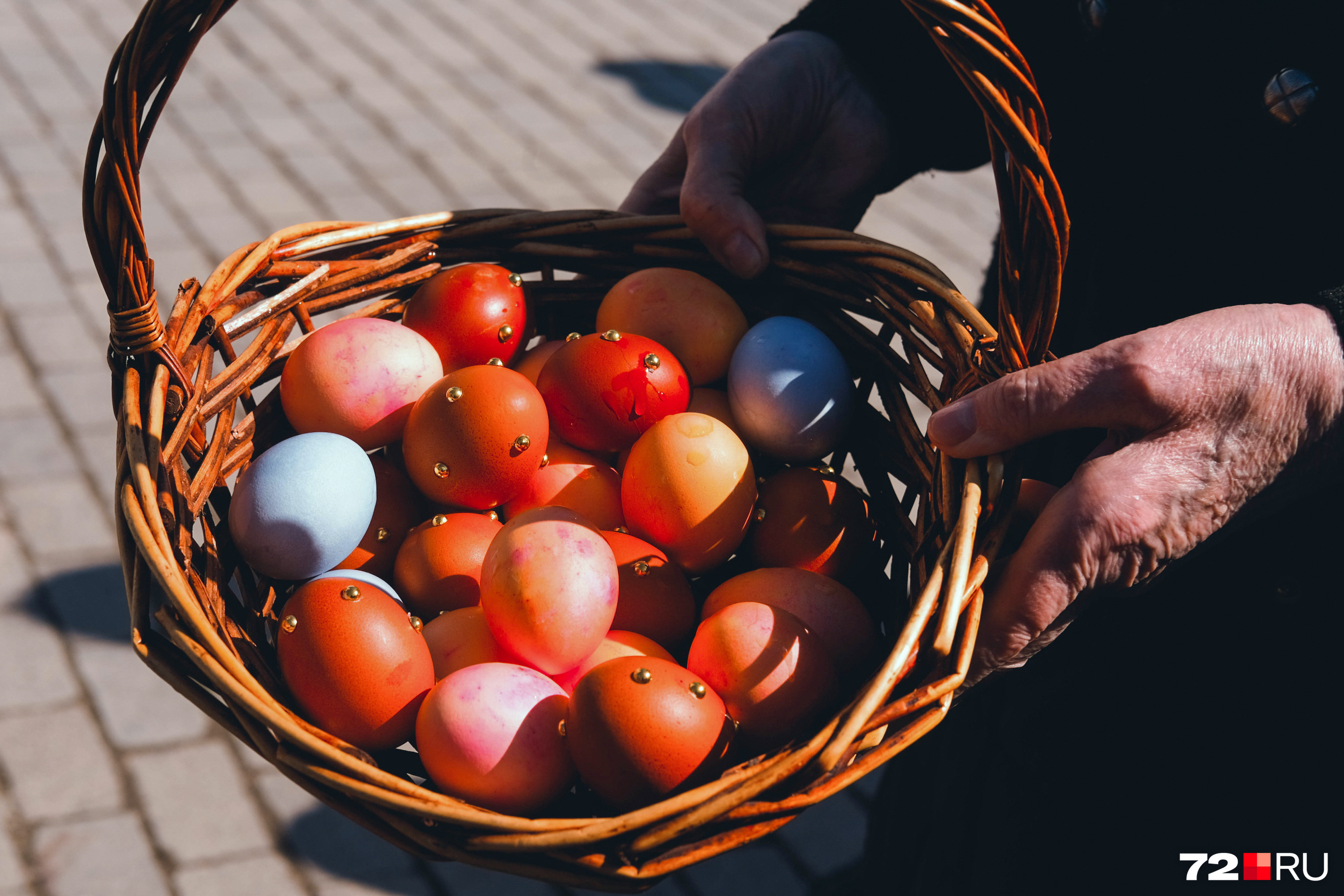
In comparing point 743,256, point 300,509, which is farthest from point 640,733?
point 743,256

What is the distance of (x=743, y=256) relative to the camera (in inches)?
64.3

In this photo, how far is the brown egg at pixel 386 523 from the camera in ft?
5.07

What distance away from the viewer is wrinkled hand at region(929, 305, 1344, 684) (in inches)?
47.0

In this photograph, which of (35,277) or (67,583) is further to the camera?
(35,277)

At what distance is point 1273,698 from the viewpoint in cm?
131

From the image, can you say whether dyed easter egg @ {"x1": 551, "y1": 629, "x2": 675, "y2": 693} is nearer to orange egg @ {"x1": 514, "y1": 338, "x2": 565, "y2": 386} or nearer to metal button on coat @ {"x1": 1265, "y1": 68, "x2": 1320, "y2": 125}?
orange egg @ {"x1": 514, "y1": 338, "x2": 565, "y2": 386}

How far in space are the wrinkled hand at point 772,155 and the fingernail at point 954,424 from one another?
1.56ft

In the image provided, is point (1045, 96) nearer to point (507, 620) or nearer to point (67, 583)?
point (507, 620)

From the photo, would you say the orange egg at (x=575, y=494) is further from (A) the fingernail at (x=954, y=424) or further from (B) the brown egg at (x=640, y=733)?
(A) the fingernail at (x=954, y=424)

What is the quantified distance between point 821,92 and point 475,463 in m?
0.89

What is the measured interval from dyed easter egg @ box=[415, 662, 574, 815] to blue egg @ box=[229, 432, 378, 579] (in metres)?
0.27

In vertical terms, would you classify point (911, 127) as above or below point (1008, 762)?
above

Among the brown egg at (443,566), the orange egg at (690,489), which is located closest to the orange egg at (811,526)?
the orange egg at (690,489)

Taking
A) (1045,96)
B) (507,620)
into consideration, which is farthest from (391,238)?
(1045,96)
